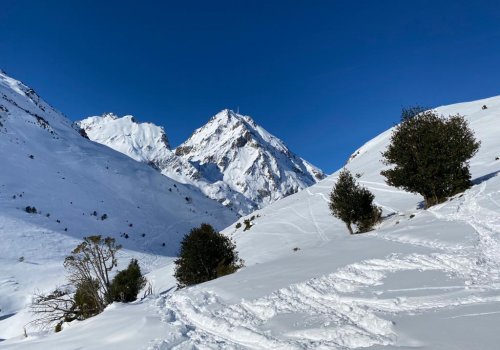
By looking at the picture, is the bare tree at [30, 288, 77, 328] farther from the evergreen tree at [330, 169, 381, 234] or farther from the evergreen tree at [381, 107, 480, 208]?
the evergreen tree at [381, 107, 480, 208]

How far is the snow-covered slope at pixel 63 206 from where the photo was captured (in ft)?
131


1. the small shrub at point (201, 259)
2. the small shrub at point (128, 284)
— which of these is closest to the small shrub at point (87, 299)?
the small shrub at point (128, 284)

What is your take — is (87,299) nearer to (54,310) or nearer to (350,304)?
(54,310)

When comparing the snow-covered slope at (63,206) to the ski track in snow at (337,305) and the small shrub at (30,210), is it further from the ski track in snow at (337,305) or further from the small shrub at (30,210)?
the ski track in snow at (337,305)

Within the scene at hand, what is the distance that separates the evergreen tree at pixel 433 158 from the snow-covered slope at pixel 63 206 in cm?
2838

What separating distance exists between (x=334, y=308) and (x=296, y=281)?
304 cm

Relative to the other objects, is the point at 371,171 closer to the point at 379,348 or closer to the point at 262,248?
the point at 262,248

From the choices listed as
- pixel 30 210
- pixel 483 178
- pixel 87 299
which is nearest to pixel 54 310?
pixel 87 299

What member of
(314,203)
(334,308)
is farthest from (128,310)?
(314,203)

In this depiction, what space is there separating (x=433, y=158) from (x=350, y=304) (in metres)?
19.3

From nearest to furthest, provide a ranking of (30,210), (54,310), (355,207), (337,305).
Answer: (337,305) < (54,310) < (355,207) < (30,210)

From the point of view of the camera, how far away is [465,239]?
13.9 m

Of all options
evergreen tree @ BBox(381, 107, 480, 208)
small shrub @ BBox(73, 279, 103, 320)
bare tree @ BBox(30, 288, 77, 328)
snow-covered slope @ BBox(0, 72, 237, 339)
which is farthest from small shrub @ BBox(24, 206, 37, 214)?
evergreen tree @ BBox(381, 107, 480, 208)

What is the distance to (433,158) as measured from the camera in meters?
25.2
